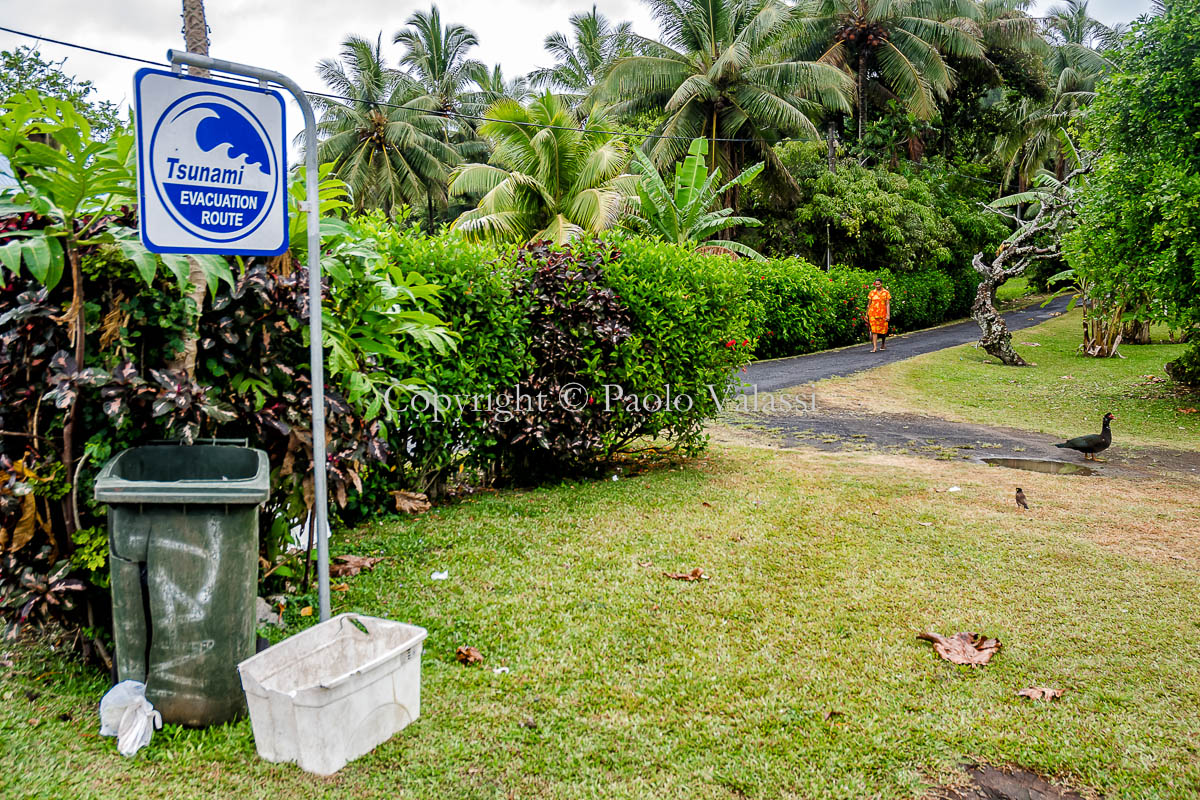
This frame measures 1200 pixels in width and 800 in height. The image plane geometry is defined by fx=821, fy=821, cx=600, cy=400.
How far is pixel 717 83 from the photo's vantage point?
2580cm

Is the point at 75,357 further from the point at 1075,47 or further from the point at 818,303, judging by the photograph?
the point at 1075,47

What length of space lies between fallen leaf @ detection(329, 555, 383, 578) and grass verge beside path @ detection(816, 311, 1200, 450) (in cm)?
996

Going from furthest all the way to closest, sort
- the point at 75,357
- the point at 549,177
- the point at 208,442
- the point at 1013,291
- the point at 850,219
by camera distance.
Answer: the point at 1013,291 < the point at 850,219 < the point at 549,177 < the point at 208,442 < the point at 75,357

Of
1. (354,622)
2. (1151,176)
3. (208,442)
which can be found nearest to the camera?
(354,622)

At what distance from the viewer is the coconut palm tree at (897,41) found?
29812 mm

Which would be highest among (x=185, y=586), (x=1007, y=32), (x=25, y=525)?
(x=1007, y=32)

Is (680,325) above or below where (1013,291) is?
below

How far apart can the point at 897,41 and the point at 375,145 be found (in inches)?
855

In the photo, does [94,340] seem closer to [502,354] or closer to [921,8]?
[502,354]

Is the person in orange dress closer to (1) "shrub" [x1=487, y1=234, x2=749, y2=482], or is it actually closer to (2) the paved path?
(2) the paved path

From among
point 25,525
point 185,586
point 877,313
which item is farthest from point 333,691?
point 877,313

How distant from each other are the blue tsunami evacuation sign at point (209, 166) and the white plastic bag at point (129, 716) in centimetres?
167

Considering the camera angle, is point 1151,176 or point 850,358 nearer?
point 1151,176
